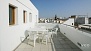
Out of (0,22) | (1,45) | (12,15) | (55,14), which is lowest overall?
(1,45)

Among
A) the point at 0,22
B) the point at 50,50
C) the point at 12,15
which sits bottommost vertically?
the point at 50,50

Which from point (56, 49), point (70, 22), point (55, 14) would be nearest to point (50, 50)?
point (56, 49)

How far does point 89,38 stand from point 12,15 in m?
3.25

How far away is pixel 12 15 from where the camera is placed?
15.8 ft

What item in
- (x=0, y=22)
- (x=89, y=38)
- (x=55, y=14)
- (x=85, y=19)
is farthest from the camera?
(x=55, y=14)

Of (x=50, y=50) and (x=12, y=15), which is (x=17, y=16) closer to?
(x=12, y=15)

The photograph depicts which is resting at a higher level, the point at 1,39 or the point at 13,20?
the point at 13,20

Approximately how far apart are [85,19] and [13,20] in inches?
630

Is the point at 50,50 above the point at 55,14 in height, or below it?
below

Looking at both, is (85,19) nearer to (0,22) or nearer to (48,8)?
(48,8)

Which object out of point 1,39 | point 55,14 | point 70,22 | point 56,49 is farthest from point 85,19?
point 1,39

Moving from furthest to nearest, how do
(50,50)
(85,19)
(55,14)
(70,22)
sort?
(55,14) < (85,19) < (70,22) < (50,50)

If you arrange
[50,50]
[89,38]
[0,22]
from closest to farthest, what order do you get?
1. [0,22]
2. [89,38]
3. [50,50]

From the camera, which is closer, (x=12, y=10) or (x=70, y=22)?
(x=12, y=10)
